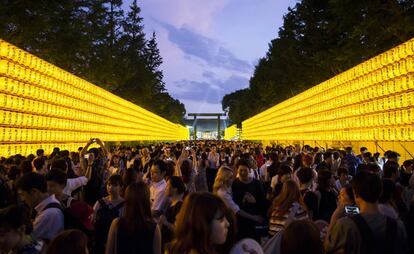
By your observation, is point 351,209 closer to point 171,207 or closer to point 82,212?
point 171,207

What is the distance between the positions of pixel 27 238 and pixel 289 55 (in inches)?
1444

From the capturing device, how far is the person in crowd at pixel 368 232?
11.9 ft

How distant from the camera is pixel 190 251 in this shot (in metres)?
2.74

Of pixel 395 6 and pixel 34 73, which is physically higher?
pixel 395 6

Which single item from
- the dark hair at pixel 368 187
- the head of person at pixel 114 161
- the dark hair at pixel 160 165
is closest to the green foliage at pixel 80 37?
the head of person at pixel 114 161

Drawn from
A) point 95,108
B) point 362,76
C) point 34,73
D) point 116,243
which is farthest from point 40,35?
point 116,243

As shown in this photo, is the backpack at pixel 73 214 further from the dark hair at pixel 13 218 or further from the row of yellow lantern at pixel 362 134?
the row of yellow lantern at pixel 362 134

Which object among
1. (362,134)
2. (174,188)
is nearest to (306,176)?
(174,188)

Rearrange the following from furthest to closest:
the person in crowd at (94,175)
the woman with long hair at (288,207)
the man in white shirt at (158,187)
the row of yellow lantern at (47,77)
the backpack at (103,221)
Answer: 1. the row of yellow lantern at (47,77)
2. the person in crowd at (94,175)
3. the man in white shirt at (158,187)
4. the backpack at (103,221)
5. the woman with long hair at (288,207)

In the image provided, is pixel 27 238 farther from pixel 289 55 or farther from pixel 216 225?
pixel 289 55

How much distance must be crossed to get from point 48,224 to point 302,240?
2.39 meters

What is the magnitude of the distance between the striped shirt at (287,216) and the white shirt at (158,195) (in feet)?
→ 5.55

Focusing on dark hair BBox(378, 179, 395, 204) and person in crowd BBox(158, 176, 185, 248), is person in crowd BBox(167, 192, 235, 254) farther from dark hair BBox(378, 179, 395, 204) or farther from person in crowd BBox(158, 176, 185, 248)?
dark hair BBox(378, 179, 395, 204)

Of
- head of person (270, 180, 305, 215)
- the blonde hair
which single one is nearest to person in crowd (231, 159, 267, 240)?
the blonde hair
